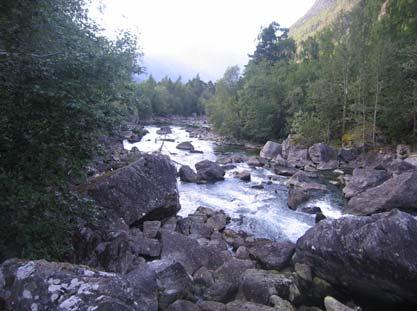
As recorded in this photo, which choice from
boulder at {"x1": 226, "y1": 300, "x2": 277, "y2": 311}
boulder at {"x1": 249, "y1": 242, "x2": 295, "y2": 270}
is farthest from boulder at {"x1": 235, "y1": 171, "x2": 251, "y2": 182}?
boulder at {"x1": 226, "y1": 300, "x2": 277, "y2": 311}

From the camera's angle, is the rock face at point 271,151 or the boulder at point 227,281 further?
the rock face at point 271,151

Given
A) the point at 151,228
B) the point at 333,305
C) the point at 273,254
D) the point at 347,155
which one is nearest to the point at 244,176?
the point at 347,155

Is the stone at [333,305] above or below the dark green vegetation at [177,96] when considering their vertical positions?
below

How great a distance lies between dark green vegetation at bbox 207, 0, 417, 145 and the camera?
32594mm

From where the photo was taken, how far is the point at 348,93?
1537 inches

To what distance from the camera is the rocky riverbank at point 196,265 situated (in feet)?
13.4

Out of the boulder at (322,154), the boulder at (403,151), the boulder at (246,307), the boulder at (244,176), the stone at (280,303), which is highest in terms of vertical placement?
the boulder at (403,151)

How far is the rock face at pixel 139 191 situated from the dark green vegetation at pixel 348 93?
2669 centimetres

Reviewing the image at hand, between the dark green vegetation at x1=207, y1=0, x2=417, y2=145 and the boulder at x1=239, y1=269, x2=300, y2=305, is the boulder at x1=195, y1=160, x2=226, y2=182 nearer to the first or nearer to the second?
the boulder at x1=239, y1=269, x2=300, y2=305

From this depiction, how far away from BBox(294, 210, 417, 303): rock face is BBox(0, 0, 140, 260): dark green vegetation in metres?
7.28

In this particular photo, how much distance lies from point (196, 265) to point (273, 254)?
120 inches

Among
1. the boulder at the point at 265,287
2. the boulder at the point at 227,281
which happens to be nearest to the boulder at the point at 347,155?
the boulder at the point at 227,281

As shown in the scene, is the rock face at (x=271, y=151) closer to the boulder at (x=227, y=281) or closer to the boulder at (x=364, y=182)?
the boulder at (x=364, y=182)

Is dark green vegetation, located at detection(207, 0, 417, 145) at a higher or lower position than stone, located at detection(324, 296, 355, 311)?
higher
